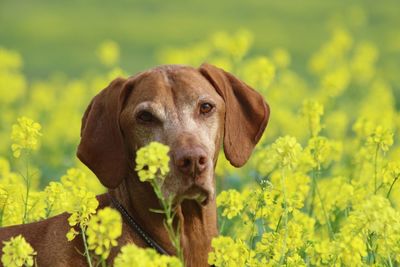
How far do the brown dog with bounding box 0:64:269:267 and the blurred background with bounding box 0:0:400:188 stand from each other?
3378 millimetres

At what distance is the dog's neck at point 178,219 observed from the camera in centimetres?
645

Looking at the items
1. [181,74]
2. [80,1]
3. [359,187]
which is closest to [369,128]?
[359,187]

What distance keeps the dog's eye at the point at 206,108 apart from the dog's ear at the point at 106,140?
1.49 feet

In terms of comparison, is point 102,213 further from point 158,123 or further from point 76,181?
point 76,181

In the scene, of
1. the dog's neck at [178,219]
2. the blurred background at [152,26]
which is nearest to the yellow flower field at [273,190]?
the dog's neck at [178,219]

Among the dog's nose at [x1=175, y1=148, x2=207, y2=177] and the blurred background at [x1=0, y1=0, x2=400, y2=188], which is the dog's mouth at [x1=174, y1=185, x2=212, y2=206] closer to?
the dog's nose at [x1=175, y1=148, x2=207, y2=177]

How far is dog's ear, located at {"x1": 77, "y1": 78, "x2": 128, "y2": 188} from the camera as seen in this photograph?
6.42m

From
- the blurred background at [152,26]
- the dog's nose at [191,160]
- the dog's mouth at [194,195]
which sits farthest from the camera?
the blurred background at [152,26]

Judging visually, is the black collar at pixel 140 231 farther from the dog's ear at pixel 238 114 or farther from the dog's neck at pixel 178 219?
the dog's ear at pixel 238 114

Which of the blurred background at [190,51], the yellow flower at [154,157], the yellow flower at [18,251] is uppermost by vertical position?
the blurred background at [190,51]

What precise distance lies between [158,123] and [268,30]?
2416cm

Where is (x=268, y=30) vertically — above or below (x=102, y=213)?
above

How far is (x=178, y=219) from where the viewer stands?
6496 mm

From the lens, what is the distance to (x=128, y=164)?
6.49m
